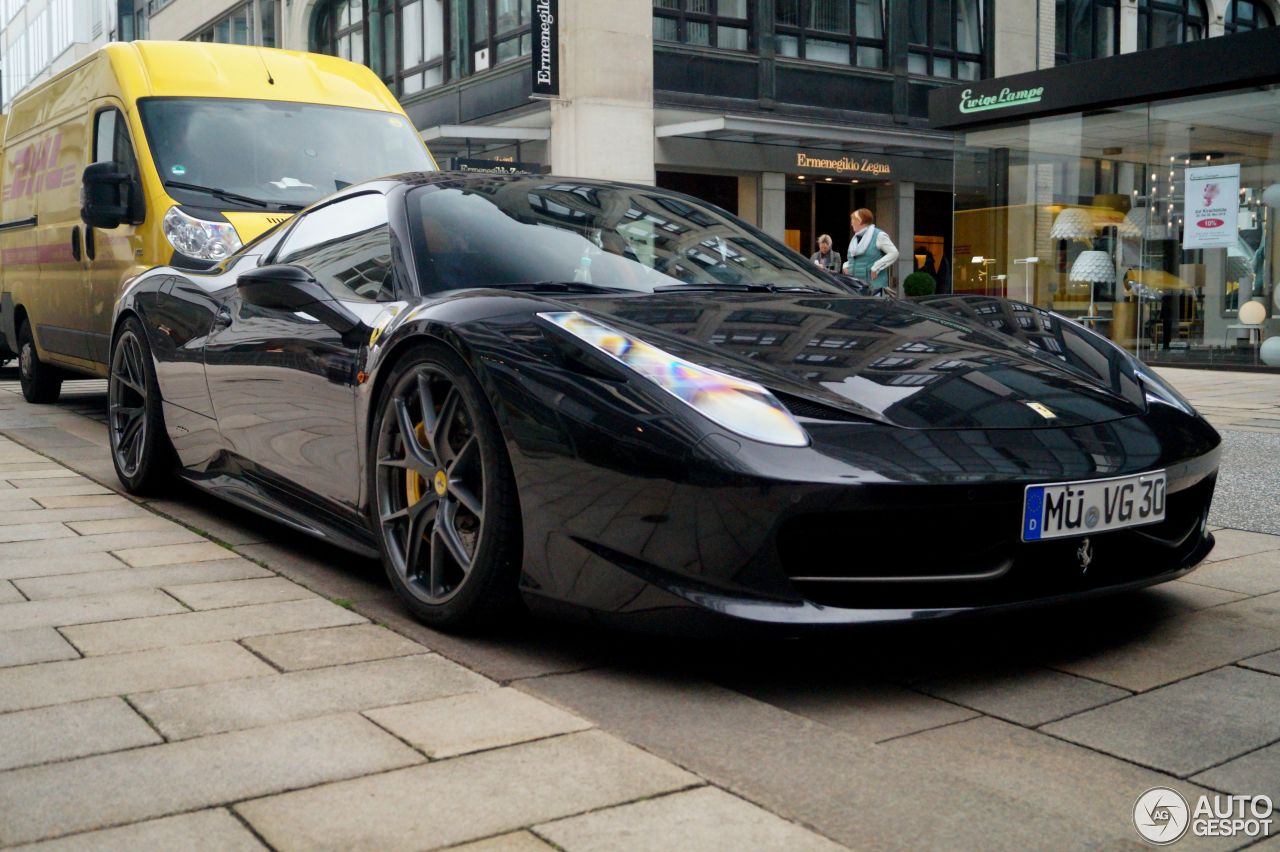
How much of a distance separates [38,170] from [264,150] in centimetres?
260

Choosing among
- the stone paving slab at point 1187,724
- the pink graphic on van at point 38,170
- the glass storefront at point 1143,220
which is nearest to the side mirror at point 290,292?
the stone paving slab at point 1187,724

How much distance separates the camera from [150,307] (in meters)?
5.27

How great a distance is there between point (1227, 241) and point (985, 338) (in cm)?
1218

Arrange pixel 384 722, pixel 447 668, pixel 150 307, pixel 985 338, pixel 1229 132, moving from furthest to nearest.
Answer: pixel 1229 132, pixel 150 307, pixel 985 338, pixel 447 668, pixel 384 722

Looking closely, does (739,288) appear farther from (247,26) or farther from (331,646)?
(247,26)

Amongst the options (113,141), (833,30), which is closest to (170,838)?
(113,141)

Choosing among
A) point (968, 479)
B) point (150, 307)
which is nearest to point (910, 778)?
point (968, 479)

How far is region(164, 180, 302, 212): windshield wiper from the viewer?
7.59m

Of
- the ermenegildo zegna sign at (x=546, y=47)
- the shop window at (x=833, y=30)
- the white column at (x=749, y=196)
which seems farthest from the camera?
the white column at (x=749, y=196)

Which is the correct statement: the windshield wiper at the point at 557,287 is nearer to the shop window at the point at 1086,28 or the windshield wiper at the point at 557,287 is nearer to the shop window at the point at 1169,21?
the shop window at the point at 1086,28

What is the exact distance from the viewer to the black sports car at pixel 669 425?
2.74 metres

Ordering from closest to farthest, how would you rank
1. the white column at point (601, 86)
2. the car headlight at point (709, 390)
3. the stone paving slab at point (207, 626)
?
the car headlight at point (709, 390), the stone paving slab at point (207, 626), the white column at point (601, 86)

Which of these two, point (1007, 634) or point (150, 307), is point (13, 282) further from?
point (1007, 634)

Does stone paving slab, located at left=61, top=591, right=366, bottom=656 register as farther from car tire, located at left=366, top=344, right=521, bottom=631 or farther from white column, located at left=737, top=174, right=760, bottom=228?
white column, located at left=737, top=174, right=760, bottom=228
